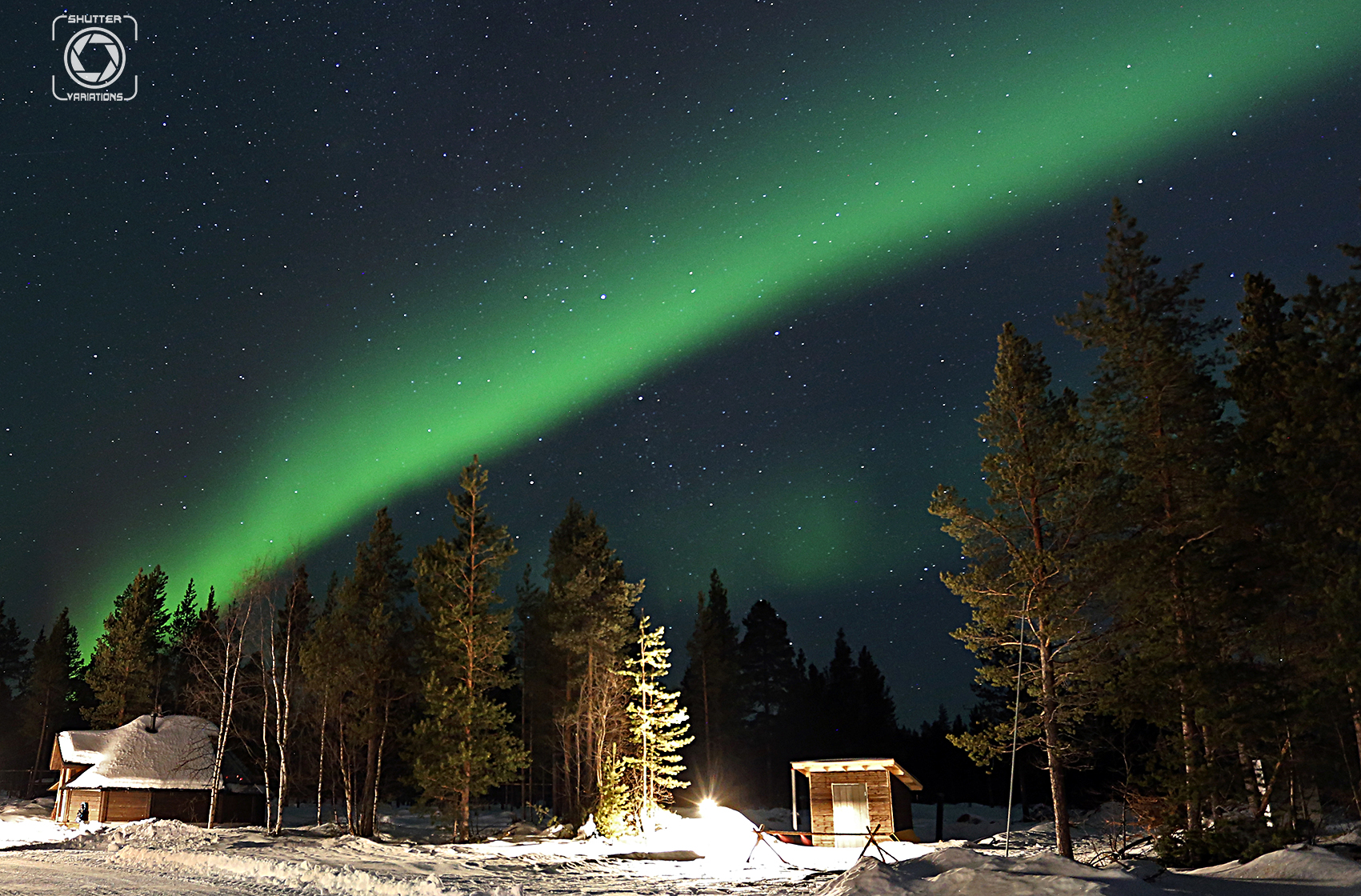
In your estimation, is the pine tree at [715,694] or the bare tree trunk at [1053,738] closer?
the bare tree trunk at [1053,738]

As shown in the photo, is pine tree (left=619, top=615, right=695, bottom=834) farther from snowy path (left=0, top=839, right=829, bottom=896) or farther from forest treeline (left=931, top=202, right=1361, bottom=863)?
forest treeline (left=931, top=202, right=1361, bottom=863)

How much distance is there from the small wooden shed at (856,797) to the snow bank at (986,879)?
2061cm

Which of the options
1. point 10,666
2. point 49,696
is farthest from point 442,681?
point 10,666

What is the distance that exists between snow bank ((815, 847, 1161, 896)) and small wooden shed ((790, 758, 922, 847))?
2061 centimetres

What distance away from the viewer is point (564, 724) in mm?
39906

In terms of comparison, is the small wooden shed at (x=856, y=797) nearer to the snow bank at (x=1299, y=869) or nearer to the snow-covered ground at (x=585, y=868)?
the snow-covered ground at (x=585, y=868)

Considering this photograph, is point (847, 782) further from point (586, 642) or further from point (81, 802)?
point (81, 802)

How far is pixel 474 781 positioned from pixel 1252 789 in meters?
24.9

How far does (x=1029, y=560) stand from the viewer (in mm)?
20891

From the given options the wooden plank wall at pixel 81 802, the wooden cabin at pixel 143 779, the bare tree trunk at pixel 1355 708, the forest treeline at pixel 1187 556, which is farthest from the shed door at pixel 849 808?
the wooden plank wall at pixel 81 802

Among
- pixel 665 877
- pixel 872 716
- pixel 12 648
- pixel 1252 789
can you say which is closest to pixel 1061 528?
pixel 1252 789

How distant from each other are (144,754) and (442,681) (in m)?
18.8

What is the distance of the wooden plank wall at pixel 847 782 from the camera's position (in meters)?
35.4

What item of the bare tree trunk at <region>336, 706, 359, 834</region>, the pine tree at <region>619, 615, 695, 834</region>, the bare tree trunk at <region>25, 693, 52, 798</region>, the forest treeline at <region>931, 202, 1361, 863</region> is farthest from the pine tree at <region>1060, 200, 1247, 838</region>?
the bare tree trunk at <region>25, 693, 52, 798</region>
